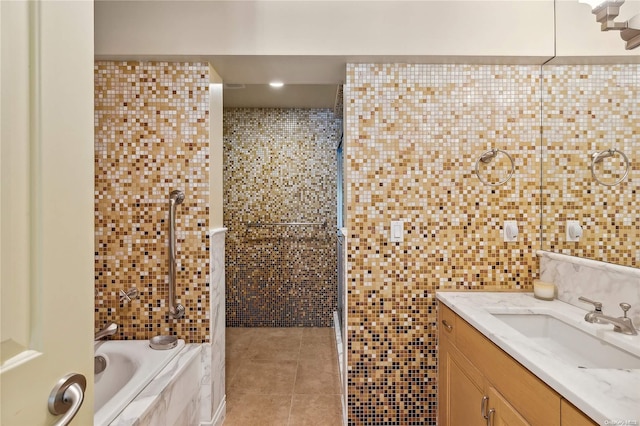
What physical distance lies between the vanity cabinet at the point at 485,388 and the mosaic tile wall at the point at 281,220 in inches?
82.7

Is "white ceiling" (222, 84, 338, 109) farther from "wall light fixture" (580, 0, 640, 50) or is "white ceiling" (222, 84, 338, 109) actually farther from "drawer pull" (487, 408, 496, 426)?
"drawer pull" (487, 408, 496, 426)

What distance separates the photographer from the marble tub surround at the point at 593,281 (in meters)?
1.51

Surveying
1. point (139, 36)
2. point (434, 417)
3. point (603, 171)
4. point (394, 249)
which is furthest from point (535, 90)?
point (139, 36)

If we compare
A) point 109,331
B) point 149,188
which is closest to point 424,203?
Result: point 149,188

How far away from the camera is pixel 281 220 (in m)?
4.05

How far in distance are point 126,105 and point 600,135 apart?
2602 millimetres

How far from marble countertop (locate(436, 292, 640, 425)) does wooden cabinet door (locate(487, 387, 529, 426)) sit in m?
0.19

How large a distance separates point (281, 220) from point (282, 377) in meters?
1.72

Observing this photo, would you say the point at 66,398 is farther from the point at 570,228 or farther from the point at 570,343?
the point at 570,228

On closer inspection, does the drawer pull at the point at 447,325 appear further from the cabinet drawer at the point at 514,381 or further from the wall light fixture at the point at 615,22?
the wall light fixture at the point at 615,22

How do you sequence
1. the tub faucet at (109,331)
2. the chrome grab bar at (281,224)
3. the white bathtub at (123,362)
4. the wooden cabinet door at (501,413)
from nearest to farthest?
the wooden cabinet door at (501,413), the tub faucet at (109,331), the white bathtub at (123,362), the chrome grab bar at (281,224)

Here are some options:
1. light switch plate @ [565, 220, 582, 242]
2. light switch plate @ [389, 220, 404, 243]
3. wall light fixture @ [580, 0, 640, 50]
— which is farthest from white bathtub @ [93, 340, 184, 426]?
wall light fixture @ [580, 0, 640, 50]

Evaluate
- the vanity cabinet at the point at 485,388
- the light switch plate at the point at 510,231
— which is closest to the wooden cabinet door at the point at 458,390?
the vanity cabinet at the point at 485,388

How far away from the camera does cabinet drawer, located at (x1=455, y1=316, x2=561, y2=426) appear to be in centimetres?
107
